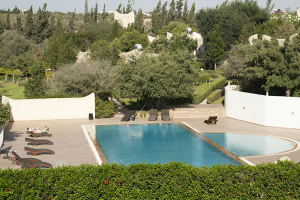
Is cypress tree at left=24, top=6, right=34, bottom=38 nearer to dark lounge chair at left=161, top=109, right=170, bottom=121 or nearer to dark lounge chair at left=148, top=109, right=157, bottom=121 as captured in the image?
dark lounge chair at left=148, top=109, right=157, bottom=121

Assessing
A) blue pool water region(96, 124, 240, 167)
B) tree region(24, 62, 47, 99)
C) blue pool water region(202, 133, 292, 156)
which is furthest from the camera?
tree region(24, 62, 47, 99)

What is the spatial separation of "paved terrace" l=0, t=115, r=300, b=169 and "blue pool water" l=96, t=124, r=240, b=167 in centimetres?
120

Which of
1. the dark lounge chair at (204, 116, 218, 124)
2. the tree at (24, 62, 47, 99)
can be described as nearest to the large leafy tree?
the dark lounge chair at (204, 116, 218, 124)

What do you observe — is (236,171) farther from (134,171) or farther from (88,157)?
(88,157)

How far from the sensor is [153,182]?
9.92 meters

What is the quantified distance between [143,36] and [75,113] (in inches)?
2024

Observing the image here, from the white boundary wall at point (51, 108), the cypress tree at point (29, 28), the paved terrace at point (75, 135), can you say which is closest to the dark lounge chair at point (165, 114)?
the paved terrace at point (75, 135)

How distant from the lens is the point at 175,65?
2608cm

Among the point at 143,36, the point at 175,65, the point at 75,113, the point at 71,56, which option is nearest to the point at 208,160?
the point at 175,65

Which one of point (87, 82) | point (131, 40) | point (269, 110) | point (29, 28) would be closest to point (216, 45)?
point (131, 40)

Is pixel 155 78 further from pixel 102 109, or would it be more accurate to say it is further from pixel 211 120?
pixel 211 120

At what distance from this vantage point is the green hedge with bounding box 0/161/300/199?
9.49 m

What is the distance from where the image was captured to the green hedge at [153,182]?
9.49 meters

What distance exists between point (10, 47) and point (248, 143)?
210ft
